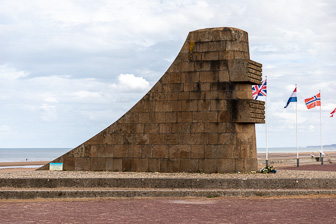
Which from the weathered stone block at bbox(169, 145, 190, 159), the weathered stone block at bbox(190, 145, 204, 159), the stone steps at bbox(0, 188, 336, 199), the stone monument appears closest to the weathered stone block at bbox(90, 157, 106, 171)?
the stone monument

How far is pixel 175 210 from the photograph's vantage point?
12906mm

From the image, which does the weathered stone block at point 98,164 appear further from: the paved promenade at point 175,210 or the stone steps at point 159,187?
the paved promenade at point 175,210

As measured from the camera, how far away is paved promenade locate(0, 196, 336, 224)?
11.3 metres

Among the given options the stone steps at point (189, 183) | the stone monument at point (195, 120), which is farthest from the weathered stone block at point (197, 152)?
the stone steps at point (189, 183)

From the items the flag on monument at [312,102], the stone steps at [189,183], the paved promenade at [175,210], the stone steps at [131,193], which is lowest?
the paved promenade at [175,210]

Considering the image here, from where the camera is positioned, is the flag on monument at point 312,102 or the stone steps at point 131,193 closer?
the stone steps at point 131,193

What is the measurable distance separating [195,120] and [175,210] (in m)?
8.32

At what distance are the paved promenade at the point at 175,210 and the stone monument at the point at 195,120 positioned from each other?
5184 millimetres

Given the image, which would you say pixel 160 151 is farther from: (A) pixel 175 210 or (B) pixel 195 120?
(A) pixel 175 210

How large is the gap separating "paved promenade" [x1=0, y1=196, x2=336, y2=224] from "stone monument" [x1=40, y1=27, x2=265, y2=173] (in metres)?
5.18

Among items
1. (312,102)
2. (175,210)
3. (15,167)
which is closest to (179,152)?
(175,210)

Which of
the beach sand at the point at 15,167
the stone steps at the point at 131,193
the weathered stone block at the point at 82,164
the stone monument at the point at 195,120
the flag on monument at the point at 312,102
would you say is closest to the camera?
the stone steps at the point at 131,193

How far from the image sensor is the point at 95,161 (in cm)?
2198

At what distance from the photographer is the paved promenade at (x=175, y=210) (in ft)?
37.1
